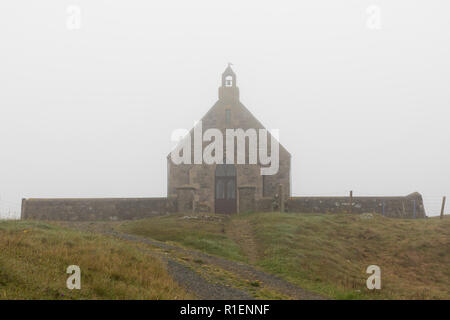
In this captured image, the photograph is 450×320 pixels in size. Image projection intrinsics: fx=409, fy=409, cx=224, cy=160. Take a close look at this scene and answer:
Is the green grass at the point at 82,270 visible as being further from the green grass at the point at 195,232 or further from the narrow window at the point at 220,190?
the narrow window at the point at 220,190

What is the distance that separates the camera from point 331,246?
20.1 metres

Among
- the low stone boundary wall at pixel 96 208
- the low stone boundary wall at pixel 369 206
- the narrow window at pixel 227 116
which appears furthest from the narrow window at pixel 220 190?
the low stone boundary wall at pixel 369 206

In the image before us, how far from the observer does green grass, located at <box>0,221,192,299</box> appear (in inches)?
356

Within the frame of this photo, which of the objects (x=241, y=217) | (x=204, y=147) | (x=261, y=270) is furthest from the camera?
(x=204, y=147)

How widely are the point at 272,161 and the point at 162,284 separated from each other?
2332 cm

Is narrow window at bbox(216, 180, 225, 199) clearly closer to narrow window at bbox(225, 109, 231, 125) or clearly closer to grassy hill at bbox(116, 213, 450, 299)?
grassy hill at bbox(116, 213, 450, 299)

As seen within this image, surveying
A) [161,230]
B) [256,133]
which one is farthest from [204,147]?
[161,230]

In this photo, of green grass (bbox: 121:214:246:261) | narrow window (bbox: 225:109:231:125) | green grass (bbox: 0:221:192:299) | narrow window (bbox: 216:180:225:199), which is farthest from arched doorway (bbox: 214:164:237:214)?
green grass (bbox: 0:221:192:299)

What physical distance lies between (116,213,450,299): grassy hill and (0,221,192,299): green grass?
541cm

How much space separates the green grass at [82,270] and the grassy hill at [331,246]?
5410 millimetres

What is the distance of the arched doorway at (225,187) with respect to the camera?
105 feet

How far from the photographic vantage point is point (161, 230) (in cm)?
2219
